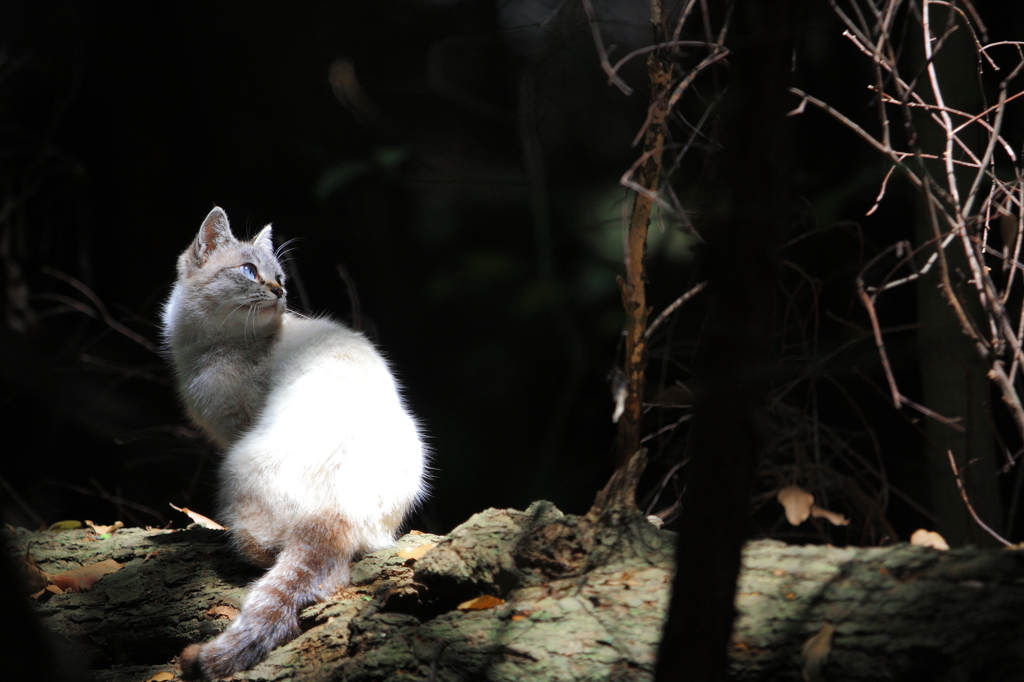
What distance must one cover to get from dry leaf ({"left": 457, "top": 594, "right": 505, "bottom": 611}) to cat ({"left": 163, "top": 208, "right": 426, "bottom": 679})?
0.50m

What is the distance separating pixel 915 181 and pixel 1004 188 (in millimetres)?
324

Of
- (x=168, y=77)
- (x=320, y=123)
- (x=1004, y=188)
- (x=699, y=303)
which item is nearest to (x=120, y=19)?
(x=168, y=77)

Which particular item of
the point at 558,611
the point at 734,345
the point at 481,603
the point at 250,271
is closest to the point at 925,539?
the point at 558,611

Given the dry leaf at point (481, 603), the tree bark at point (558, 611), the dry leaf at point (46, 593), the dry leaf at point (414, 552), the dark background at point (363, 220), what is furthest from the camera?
the dark background at point (363, 220)

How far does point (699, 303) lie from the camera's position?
A: 10.2 feet

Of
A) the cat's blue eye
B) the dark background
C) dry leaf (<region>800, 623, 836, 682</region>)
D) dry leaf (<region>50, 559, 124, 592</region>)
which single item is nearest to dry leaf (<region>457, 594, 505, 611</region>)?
dry leaf (<region>800, 623, 836, 682</region>)

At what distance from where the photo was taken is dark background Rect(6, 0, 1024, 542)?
299 cm

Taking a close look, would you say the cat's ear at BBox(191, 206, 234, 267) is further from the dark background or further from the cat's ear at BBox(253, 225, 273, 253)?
the dark background

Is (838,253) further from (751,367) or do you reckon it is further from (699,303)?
(751,367)

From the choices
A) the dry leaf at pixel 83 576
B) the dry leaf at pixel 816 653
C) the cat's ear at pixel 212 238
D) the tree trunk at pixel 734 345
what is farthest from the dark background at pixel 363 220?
the tree trunk at pixel 734 345

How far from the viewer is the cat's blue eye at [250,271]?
2.88 m

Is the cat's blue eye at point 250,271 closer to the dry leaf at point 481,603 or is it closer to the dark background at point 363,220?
the dark background at point 363,220

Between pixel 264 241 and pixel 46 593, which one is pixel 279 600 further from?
pixel 264 241

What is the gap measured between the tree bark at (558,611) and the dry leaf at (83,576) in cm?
6
